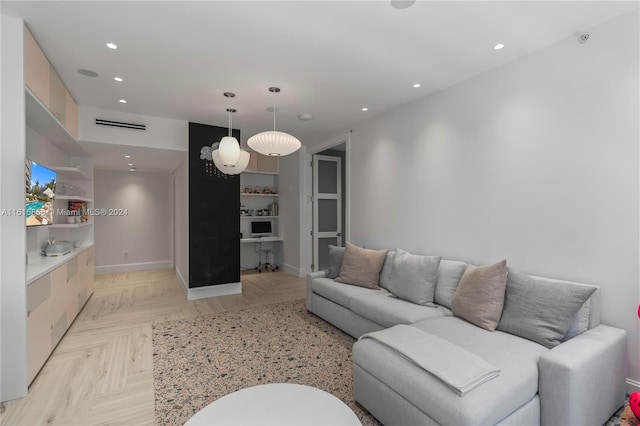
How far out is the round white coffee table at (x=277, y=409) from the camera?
1.39 m

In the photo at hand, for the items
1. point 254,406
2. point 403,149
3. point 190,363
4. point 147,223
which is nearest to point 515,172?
point 403,149

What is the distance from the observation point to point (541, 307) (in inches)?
84.5

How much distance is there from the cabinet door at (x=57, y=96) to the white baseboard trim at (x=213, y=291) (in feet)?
8.83

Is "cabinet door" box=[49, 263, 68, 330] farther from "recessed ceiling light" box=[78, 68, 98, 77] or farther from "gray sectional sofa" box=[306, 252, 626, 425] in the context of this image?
"gray sectional sofa" box=[306, 252, 626, 425]

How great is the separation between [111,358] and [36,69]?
2.54 m

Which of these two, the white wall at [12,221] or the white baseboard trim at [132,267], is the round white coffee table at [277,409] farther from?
the white baseboard trim at [132,267]

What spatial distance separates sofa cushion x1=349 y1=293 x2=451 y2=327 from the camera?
2.62 m

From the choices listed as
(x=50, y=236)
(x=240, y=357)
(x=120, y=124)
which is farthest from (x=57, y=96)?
(x=240, y=357)

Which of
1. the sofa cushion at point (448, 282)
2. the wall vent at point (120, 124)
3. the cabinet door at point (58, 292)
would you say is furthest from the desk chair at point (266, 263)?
the sofa cushion at point (448, 282)

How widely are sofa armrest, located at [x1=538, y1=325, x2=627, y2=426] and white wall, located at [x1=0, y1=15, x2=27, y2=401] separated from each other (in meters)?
3.42

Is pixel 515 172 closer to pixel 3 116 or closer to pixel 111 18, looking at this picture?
pixel 111 18

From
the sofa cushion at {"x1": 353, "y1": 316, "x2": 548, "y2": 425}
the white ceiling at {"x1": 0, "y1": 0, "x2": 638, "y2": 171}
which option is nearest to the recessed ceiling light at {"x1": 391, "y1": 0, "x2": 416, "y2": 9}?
the white ceiling at {"x1": 0, "y1": 0, "x2": 638, "y2": 171}

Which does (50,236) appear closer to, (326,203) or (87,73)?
(87,73)

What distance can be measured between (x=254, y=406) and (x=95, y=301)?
4294mm
